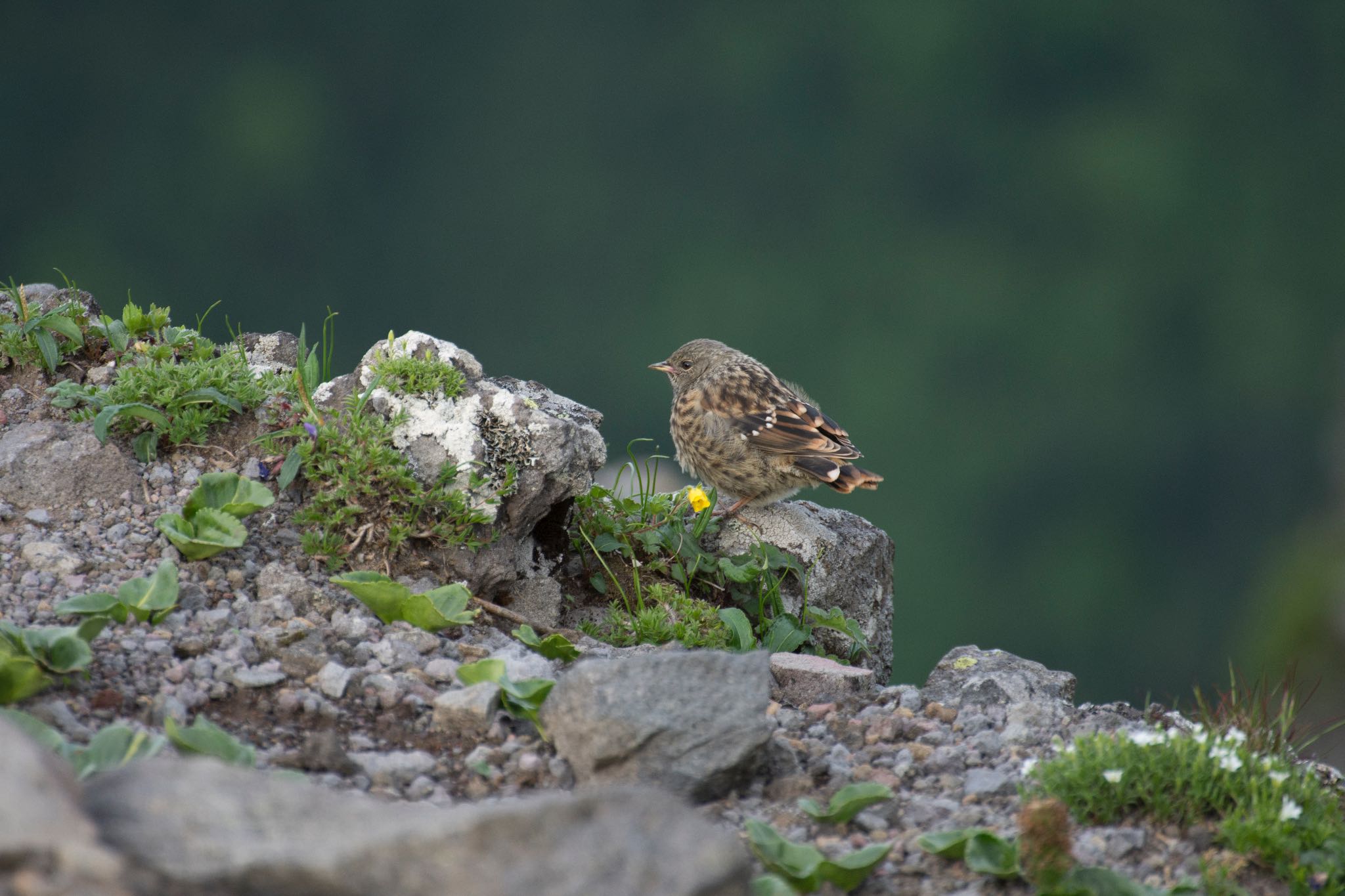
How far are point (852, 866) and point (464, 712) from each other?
1.13 meters

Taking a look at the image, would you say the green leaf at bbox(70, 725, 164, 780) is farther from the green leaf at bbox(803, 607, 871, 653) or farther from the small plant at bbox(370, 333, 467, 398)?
the green leaf at bbox(803, 607, 871, 653)

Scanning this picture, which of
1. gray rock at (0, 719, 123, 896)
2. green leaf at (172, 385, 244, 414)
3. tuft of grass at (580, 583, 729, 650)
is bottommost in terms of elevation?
tuft of grass at (580, 583, 729, 650)

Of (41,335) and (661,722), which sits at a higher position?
(41,335)

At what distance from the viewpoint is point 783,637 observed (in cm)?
450

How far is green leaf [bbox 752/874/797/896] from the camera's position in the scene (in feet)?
8.07

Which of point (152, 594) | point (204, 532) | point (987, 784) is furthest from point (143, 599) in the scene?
point (987, 784)

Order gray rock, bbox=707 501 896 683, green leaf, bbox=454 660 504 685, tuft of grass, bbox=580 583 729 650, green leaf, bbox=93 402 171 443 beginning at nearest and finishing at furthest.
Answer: green leaf, bbox=454 660 504 685, green leaf, bbox=93 402 171 443, tuft of grass, bbox=580 583 729 650, gray rock, bbox=707 501 896 683

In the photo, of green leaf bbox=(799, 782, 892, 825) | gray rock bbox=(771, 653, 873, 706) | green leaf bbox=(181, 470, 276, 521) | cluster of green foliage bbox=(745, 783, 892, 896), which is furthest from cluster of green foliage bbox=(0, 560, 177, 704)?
gray rock bbox=(771, 653, 873, 706)

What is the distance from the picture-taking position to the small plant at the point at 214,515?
11.8 ft

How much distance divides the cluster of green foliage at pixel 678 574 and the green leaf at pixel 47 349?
6.53 feet

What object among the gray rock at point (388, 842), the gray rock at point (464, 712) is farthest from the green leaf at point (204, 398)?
the gray rock at point (388, 842)

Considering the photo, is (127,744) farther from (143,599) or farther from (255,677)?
(143,599)

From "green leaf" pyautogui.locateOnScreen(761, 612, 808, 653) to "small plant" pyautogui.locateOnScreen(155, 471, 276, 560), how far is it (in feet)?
6.15

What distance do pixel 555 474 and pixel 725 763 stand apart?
1.59 meters
